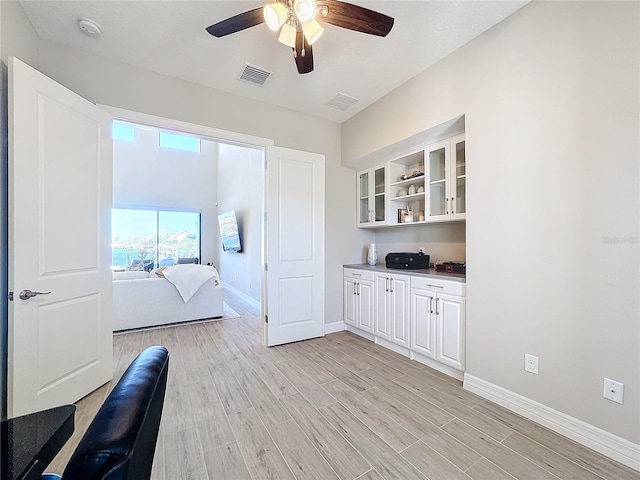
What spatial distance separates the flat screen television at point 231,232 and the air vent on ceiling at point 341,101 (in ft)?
13.2

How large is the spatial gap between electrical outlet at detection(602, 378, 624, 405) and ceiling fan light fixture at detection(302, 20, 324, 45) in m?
2.70

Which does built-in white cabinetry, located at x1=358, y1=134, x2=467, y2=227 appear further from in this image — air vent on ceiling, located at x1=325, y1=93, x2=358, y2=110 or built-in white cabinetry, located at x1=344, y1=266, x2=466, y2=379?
air vent on ceiling, located at x1=325, y1=93, x2=358, y2=110

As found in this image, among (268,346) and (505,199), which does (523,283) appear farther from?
(268,346)

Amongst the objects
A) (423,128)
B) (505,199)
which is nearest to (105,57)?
(423,128)

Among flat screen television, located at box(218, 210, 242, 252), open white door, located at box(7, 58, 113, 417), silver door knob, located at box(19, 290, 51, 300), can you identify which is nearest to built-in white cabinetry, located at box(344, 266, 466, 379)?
open white door, located at box(7, 58, 113, 417)

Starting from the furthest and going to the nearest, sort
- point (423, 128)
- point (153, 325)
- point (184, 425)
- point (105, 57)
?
point (153, 325), point (423, 128), point (105, 57), point (184, 425)

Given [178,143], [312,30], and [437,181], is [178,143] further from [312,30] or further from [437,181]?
[437,181]

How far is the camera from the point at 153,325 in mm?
3891

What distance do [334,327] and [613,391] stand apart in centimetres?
262

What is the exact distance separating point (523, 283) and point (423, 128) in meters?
1.62

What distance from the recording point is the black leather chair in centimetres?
46

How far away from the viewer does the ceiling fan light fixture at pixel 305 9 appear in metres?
1.48

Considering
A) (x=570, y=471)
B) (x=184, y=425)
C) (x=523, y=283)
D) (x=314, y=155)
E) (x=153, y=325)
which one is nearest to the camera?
(x=570, y=471)

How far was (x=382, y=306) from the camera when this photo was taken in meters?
3.10
